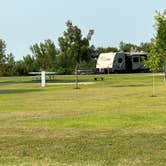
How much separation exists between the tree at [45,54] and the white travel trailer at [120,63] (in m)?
6.45

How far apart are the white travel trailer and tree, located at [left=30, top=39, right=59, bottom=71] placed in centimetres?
645

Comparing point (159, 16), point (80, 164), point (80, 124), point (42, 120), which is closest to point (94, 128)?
point (80, 124)

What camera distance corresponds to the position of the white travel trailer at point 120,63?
3022 inches

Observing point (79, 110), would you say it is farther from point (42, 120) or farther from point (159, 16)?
point (159, 16)

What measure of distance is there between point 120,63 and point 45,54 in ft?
37.1

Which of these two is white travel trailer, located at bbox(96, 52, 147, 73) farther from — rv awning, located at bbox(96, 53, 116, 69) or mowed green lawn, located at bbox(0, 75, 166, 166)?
mowed green lawn, located at bbox(0, 75, 166, 166)

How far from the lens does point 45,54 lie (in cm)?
8381

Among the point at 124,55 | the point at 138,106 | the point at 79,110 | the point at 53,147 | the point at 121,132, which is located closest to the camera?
the point at 53,147

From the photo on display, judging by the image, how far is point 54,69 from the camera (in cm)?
8012

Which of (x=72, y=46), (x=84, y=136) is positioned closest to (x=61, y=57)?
(x=72, y=46)

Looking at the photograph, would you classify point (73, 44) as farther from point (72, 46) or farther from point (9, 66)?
point (9, 66)

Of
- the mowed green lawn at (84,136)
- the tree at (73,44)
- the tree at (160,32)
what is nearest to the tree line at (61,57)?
the tree at (73,44)

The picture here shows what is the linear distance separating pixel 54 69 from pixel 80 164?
71.1 metres

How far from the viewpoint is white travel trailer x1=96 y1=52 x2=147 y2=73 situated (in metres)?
76.8
